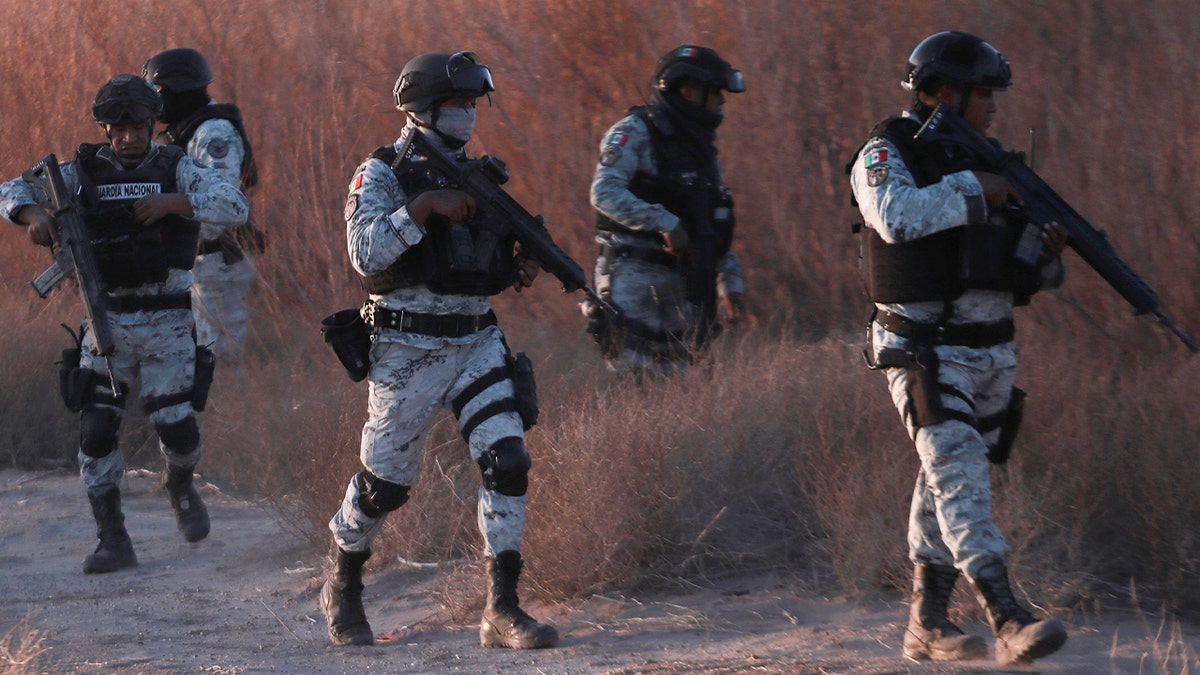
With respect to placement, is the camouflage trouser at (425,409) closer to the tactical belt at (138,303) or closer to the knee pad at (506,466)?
the knee pad at (506,466)

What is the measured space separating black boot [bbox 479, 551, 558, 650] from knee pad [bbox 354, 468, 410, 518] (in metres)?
0.37

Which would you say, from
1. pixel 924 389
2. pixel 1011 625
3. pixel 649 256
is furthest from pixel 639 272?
pixel 1011 625

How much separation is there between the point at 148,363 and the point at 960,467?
3.72 m

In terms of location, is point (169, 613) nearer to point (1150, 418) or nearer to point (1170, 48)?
point (1150, 418)

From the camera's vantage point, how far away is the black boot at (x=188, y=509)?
7031mm

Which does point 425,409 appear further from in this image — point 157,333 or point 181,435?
point 181,435

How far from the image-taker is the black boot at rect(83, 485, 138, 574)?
670 centimetres

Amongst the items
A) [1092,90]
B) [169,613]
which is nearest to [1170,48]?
[1092,90]

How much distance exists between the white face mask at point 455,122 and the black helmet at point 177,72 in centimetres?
278

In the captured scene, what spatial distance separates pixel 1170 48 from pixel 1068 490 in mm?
3289

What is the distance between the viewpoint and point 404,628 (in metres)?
5.56

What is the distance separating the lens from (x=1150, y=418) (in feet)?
18.5

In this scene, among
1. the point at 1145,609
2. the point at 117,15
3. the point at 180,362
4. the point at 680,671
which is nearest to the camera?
the point at 680,671

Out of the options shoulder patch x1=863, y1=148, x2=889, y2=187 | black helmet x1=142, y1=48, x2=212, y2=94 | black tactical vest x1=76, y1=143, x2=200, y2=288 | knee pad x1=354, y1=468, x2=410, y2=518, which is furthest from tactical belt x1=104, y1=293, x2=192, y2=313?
shoulder patch x1=863, y1=148, x2=889, y2=187
